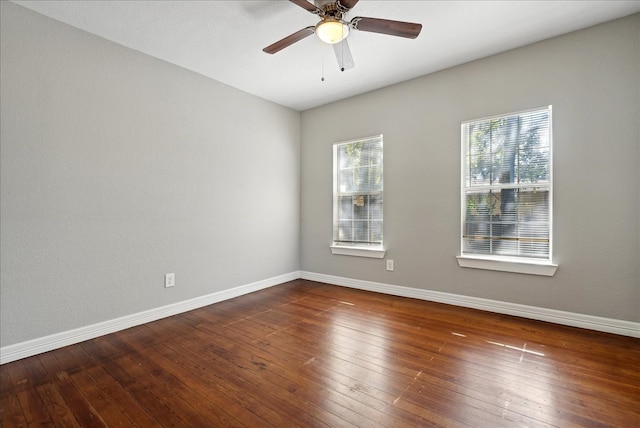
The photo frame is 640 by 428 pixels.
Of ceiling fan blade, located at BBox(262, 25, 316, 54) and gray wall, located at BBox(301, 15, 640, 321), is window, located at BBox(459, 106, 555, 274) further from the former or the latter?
ceiling fan blade, located at BBox(262, 25, 316, 54)

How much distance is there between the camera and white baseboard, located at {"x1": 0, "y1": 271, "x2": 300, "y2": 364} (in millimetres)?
2193

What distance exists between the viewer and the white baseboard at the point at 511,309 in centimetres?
248

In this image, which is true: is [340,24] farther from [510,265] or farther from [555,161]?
[510,265]

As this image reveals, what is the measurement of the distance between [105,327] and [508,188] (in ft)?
13.4

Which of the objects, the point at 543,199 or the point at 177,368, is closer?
the point at 177,368

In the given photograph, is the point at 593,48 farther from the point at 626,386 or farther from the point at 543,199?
the point at 626,386

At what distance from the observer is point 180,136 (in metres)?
3.17

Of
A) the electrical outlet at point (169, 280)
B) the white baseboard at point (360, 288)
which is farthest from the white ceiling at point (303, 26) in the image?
the white baseboard at point (360, 288)

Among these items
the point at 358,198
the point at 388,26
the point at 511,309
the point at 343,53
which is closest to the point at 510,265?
the point at 511,309

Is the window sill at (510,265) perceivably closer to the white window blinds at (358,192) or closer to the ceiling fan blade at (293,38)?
the white window blinds at (358,192)

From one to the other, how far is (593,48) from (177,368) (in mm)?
4283

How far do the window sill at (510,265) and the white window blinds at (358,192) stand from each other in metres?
1.11

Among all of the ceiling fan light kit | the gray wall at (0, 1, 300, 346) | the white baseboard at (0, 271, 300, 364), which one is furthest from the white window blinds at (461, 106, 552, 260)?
the white baseboard at (0, 271, 300, 364)

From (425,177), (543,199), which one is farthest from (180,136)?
(543,199)
